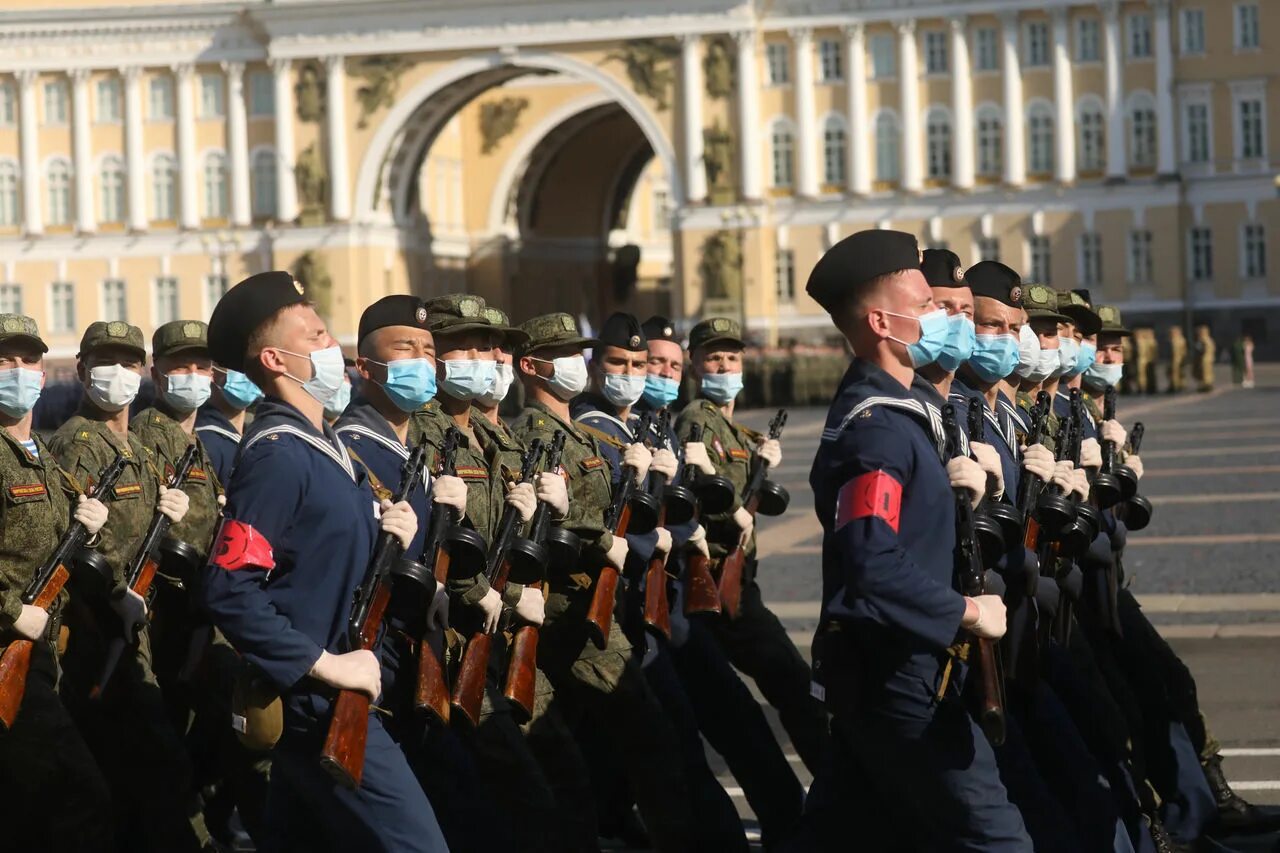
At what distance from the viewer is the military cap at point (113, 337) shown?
368 inches

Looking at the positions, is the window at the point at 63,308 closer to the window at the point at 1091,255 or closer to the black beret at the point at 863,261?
the window at the point at 1091,255

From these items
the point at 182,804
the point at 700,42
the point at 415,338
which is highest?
the point at 700,42

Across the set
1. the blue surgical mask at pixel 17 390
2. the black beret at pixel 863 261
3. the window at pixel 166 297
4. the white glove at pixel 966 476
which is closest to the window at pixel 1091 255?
the window at pixel 166 297

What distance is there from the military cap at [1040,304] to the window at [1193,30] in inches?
2174

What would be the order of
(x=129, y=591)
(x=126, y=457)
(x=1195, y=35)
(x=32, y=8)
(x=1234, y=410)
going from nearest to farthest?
1. (x=129, y=591)
2. (x=126, y=457)
3. (x=1234, y=410)
4. (x=1195, y=35)
5. (x=32, y=8)

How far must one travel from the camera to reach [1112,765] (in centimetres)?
756

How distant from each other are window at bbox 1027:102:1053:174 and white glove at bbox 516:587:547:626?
57.6 m

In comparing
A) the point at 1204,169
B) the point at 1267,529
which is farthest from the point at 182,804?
the point at 1204,169

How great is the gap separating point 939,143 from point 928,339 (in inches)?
2336

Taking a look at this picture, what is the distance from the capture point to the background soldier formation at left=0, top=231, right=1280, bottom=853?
5.77m

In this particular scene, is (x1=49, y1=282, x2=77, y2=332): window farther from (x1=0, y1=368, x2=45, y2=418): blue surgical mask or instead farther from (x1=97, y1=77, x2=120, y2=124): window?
(x1=0, y1=368, x2=45, y2=418): blue surgical mask

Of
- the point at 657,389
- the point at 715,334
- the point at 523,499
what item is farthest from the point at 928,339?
the point at 715,334

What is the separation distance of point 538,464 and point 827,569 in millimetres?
2263

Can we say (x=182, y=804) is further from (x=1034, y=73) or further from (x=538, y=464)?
(x=1034, y=73)
